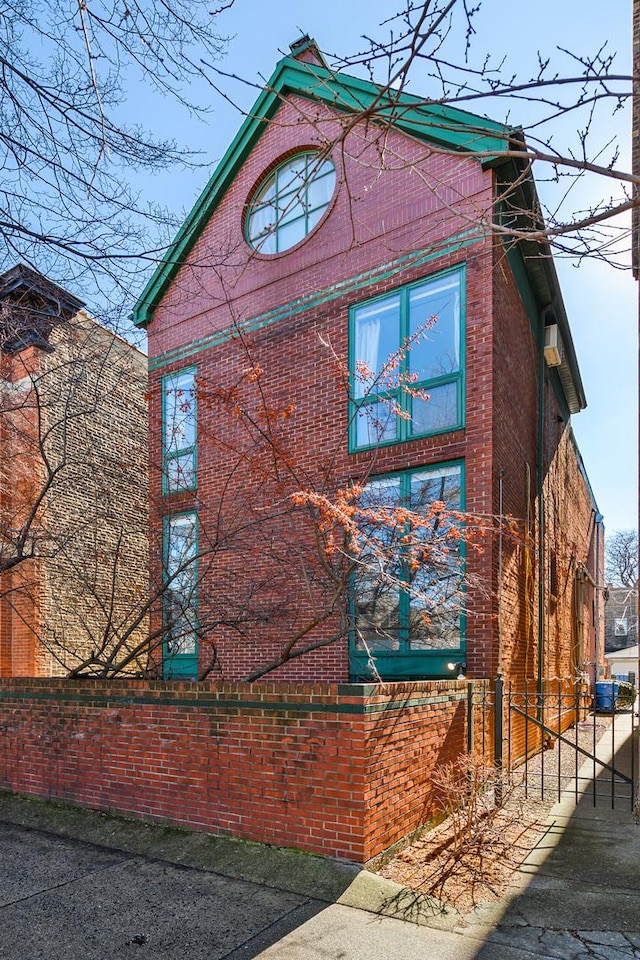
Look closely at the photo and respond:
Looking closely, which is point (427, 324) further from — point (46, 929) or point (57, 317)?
point (46, 929)

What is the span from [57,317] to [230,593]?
5.55 metres

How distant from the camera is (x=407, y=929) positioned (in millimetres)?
4613

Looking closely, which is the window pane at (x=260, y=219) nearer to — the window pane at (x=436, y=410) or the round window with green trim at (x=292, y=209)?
the round window with green trim at (x=292, y=209)

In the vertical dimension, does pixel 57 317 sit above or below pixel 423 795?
above

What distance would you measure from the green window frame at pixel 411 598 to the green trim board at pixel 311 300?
3.00 metres

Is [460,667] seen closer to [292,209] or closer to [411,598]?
[411,598]

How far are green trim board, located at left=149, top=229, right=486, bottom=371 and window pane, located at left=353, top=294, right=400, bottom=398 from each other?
0.40 m

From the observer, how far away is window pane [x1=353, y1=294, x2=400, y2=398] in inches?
407

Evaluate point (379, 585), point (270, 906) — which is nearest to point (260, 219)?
point (379, 585)

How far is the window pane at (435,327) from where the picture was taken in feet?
32.2

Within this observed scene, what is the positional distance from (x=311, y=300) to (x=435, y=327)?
93.7 inches

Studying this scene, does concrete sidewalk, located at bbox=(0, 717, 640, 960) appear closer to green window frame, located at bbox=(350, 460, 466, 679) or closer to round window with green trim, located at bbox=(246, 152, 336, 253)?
green window frame, located at bbox=(350, 460, 466, 679)

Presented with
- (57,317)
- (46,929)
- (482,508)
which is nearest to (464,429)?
(482,508)

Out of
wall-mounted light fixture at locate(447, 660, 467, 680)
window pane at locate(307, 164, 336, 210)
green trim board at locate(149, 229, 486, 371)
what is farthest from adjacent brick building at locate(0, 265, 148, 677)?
wall-mounted light fixture at locate(447, 660, 467, 680)
